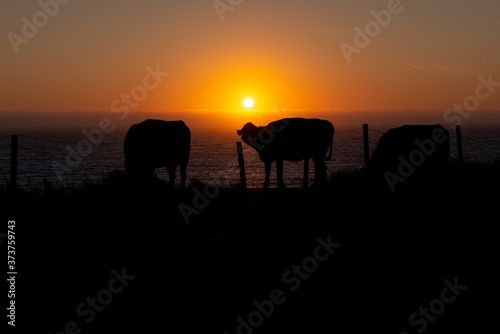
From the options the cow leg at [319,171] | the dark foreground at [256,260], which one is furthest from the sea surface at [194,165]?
the dark foreground at [256,260]

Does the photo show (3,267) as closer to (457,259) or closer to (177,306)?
(177,306)

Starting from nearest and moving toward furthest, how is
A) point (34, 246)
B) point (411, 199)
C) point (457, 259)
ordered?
1. point (457, 259)
2. point (34, 246)
3. point (411, 199)

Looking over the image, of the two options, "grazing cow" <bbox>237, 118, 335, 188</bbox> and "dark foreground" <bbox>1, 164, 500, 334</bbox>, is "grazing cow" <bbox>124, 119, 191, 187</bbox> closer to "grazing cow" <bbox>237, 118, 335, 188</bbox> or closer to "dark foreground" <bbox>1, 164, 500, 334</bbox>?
"dark foreground" <bbox>1, 164, 500, 334</bbox>

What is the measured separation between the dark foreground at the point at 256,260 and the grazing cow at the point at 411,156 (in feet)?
1.70

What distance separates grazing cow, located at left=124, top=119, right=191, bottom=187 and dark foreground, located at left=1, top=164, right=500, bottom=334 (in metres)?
1.31

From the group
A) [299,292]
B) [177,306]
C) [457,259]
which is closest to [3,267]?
[177,306]

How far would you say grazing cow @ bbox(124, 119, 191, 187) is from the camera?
17.6 m

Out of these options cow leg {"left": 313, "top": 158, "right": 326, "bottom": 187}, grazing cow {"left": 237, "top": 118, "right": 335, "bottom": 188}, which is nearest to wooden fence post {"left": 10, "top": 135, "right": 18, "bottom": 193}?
grazing cow {"left": 237, "top": 118, "right": 335, "bottom": 188}

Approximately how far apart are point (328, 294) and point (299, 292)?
38cm

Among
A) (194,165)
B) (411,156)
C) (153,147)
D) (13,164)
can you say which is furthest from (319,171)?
(194,165)

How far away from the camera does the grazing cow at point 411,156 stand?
15.9 m

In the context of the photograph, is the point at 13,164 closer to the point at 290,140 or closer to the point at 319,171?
the point at 290,140

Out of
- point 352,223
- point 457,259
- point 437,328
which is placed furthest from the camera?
point 352,223

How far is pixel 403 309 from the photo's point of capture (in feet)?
23.3
